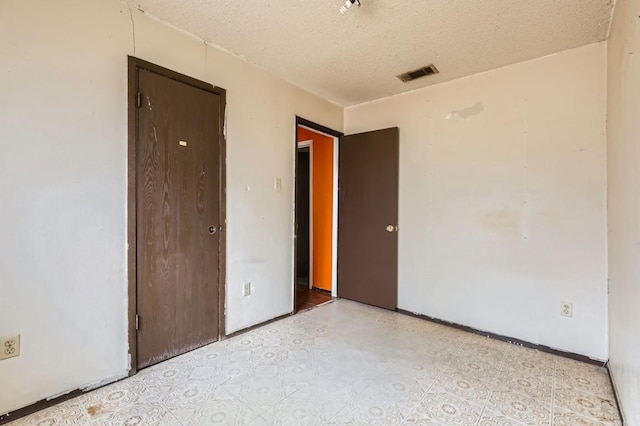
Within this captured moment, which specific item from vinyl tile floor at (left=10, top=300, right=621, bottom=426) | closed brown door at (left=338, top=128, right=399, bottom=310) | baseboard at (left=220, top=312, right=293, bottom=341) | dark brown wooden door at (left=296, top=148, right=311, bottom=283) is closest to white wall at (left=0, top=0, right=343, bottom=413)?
vinyl tile floor at (left=10, top=300, right=621, bottom=426)

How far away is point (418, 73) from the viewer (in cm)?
284

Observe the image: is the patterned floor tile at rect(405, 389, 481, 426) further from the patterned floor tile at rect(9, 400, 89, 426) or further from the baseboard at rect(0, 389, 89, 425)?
the baseboard at rect(0, 389, 89, 425)

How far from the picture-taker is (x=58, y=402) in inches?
67.1

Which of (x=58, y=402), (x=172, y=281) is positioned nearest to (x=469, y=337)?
(x=172, y=281)

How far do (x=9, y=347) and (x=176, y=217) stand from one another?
1087mm

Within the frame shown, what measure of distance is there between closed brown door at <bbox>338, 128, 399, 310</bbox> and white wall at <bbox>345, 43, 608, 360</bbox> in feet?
0.40

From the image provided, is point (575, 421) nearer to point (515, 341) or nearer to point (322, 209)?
point (515, 341)

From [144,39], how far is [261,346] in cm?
237

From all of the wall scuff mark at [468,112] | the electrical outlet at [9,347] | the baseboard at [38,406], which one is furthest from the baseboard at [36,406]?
the wall scuff mark at [468,112]

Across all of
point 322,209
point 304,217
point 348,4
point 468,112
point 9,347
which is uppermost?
point 348,4

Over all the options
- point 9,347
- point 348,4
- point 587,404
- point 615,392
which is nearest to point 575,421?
point 587,404

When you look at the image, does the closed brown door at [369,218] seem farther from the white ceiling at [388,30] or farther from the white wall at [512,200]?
the white ceiling at [388,30]

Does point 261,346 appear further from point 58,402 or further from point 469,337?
point 469,337

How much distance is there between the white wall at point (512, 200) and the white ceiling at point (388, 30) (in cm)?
29
